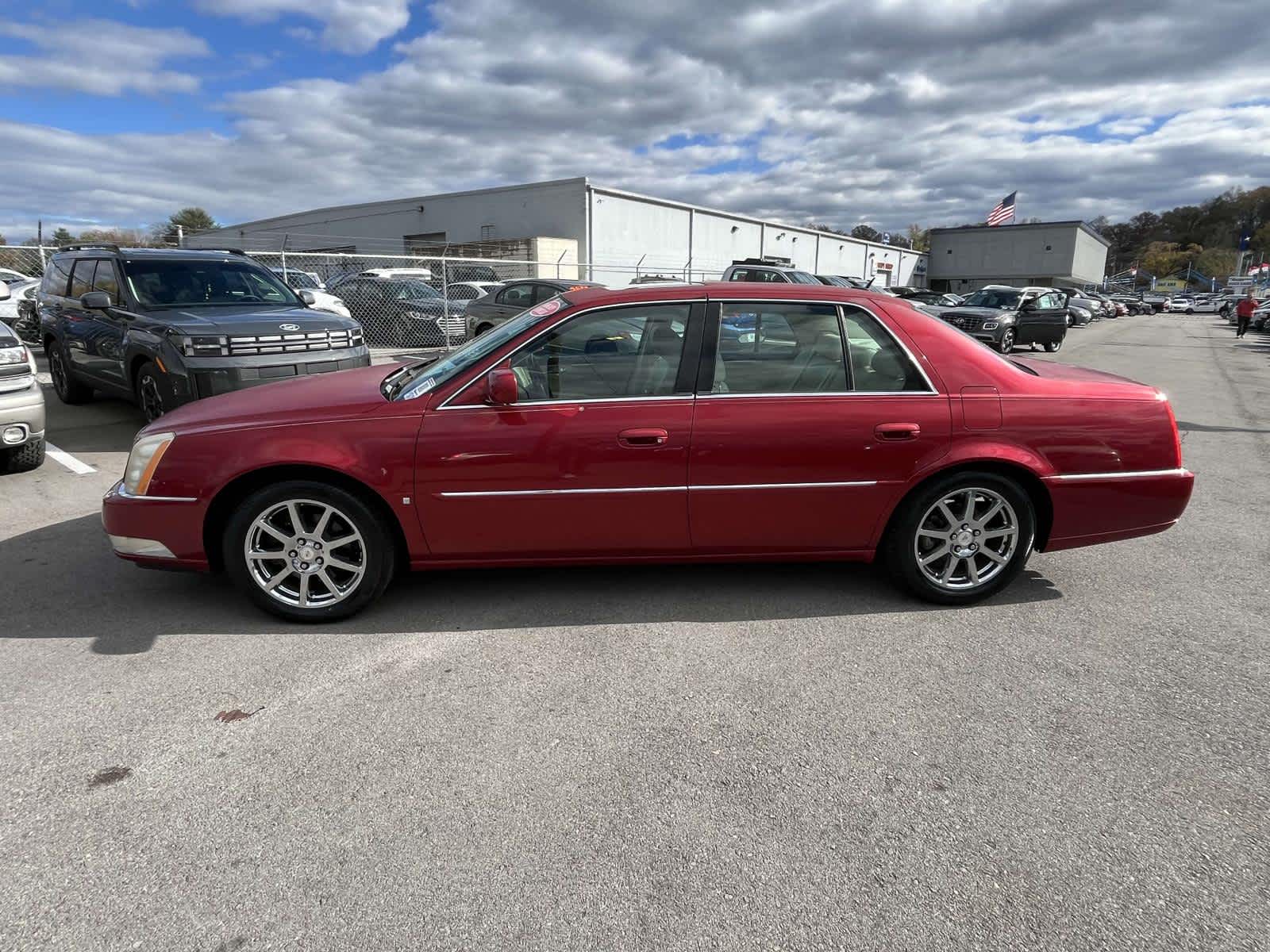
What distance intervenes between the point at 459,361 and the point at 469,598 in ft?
4.10

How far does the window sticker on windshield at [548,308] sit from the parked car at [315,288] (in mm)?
10163

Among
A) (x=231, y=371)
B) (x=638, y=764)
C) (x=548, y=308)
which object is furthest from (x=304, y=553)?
(x=231, y=371)

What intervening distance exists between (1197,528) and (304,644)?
227 inches

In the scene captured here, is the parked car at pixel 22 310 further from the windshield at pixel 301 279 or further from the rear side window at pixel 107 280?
the rear side window at pixel 107 280

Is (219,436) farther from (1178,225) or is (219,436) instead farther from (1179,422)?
(1178,225)

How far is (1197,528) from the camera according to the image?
5.41 m

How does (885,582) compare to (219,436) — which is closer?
(219,436)

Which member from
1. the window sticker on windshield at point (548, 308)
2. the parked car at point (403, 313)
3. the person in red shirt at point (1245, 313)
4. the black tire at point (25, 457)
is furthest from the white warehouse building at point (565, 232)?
the window sticker on windshield at point (548, 308)

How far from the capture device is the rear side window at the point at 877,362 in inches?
151

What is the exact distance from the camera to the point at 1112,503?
155 inches

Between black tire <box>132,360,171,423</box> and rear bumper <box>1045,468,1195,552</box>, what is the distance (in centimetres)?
707

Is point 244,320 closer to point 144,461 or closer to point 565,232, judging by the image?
point 144,461

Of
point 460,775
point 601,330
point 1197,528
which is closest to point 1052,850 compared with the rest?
point 460,775

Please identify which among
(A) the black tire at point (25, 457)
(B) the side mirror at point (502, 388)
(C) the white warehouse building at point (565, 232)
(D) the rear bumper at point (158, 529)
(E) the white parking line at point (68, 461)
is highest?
(C) the white warehouse building at point (565, 232)
